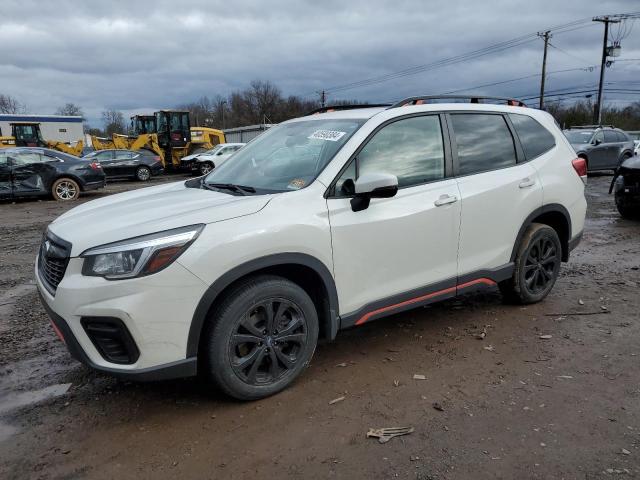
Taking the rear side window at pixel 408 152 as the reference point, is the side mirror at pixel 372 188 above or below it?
below

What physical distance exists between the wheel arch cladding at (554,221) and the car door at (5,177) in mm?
13046

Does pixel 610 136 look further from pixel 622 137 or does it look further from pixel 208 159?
pixel 208 159

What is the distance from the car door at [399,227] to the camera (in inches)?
129

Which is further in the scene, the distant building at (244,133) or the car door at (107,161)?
the distant building at (244,133)

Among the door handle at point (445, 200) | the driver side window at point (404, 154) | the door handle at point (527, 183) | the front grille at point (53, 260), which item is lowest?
the front grille at point (53, 260)

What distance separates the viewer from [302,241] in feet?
9.99

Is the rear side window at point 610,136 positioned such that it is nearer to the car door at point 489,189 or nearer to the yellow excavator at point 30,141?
the car door at point 489,189

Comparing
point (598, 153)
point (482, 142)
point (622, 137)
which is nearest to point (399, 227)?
point (482, 142)

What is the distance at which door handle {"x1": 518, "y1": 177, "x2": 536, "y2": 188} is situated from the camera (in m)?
4.28

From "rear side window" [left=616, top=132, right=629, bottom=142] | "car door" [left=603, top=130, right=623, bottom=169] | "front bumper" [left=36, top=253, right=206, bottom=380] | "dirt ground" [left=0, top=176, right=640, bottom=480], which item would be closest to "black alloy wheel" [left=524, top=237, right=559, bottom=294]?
"dirt ground" [left=0, top=176, right=640, bottom=480]

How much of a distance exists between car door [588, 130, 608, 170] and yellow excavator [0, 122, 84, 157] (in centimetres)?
2400

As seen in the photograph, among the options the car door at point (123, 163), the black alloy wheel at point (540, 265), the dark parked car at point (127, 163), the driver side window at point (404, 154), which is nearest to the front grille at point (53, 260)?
the driver side window at point (404, 154)

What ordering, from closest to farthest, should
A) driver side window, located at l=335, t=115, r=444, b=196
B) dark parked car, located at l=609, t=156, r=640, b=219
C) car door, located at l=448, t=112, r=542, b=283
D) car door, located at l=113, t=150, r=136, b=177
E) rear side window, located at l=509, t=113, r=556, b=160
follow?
driver side window, located at l=335, t=115, r=444, b=196 → car door, located at l=448, t=112, r=542, b=283 → rear side window, located at l=509, t=113, r=556, b=160 → dark parked car, located at l=609, t=156, r=640, b=219 → car door, located at l=113, t=150, r=136, b=177

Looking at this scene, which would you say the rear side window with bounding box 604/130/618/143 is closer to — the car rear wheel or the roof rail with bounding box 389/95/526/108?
the roof rail with bounding box 389/95/526/108
